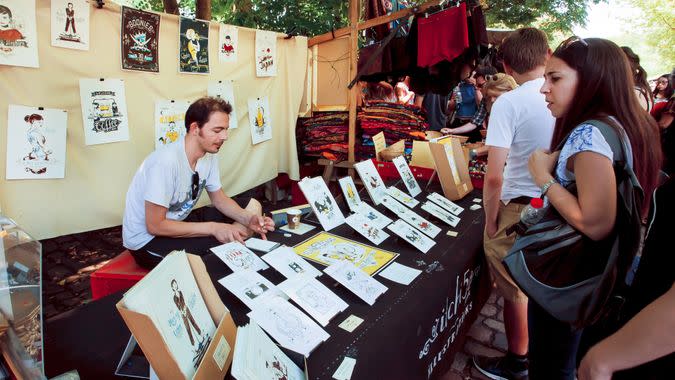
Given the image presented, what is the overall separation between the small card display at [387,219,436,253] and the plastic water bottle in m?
0.53

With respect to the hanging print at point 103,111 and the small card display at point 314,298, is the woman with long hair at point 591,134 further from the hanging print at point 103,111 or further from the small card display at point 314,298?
the hanging print at point 103,111

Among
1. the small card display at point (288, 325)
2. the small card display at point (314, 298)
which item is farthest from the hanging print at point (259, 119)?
the small card display at point (288, 325)

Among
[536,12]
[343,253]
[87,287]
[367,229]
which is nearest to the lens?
[343,253]

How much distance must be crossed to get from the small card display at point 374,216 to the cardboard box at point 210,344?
1.09 m

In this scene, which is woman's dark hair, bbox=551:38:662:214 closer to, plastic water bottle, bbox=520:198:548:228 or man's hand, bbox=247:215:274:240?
plastic water bottle, bbox=520:198:548:228

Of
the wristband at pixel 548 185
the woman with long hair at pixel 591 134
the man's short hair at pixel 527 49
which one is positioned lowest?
the wristband at pixel 548 185

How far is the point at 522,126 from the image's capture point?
1.74 m

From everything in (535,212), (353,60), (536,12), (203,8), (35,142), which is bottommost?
(535,212)

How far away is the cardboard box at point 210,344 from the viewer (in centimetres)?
71

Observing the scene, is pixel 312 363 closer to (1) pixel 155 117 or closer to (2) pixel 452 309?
(2) pixel 452 309

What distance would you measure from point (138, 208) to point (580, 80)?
2.07m

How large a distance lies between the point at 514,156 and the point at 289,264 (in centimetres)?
117

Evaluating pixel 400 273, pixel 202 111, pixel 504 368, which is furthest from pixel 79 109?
pixel 504 368

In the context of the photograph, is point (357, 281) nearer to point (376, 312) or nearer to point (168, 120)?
point (376, 312)
